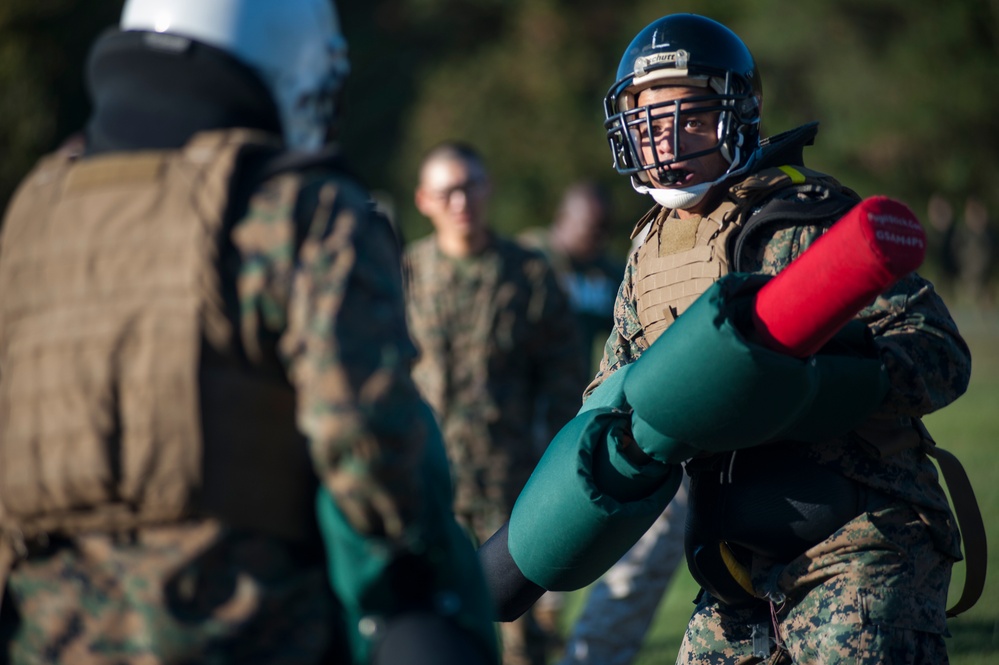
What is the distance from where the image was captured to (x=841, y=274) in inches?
111

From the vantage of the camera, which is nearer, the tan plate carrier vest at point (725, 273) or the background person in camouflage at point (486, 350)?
the tan plate carrier vest at point (725, 273)

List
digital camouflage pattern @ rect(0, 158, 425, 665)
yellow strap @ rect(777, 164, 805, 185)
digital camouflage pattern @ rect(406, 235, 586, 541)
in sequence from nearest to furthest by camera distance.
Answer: digital camouflage pattern @ rect(0, 158, 425, 665), yellow strap @ rect(777, 164, 805, 185), digital camouflage pattern @ rect(406, 235, 586, 541)

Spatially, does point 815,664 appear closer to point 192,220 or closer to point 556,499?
point 556,499

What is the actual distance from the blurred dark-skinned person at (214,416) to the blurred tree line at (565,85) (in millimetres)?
21955

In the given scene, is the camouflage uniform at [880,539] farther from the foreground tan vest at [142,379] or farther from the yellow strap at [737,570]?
the foreground tan vest at [142,379]

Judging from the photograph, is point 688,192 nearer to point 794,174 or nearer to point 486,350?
point 794,174

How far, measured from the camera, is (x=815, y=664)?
10.5ft

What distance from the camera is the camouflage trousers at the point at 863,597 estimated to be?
3.11 metres

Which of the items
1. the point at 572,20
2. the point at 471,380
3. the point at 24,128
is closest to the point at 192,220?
the point at 471,380

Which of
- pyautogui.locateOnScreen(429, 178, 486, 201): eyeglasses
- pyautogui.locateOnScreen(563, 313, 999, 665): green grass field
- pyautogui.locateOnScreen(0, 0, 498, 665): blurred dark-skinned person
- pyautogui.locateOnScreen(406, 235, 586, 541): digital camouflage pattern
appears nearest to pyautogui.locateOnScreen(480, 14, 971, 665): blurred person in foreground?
pyautogui.locateOnScreen(0, 0, 498, 665): blurred dark-skinned person

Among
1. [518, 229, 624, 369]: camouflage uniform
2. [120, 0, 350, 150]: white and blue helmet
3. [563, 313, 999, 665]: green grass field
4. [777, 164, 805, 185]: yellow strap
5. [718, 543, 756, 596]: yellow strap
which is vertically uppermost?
[120, 0, 350, 150]: white and blue helmet

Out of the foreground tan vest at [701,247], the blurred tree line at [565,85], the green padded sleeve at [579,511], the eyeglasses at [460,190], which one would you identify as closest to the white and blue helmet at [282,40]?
the green padded sleeve at [579,511]

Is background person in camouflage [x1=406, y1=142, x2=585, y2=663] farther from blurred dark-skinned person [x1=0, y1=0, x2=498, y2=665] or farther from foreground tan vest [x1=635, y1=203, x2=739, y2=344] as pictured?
blurred dark-skinned person [x1=0, y1=0, x2=498, y2=665]

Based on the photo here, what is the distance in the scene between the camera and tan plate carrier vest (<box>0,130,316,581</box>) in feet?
7.28
